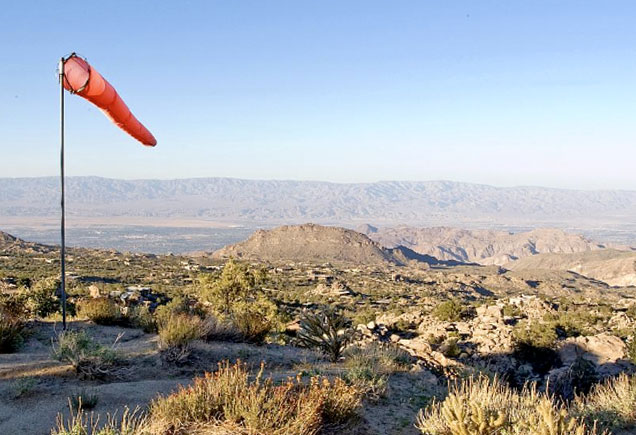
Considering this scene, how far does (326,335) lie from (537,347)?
13.1 meters

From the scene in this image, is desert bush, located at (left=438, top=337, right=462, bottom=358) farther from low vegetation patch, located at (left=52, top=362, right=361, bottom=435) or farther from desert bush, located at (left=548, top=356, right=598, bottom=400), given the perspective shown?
low vegetation patch, located at (left=52, top=362, right=361, bottom=435)

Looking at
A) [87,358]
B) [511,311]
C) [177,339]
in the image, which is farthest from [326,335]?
[511,311]

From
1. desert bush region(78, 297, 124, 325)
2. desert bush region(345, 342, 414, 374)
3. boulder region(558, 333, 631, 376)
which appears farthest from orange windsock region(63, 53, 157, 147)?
boulder region(558, 333, 631, 376)

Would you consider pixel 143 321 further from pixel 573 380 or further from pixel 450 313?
pixel 450 313

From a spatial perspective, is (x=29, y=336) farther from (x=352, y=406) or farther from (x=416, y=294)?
(x=416, y=294)

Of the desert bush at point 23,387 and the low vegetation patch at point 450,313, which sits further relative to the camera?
the low vegetation patch at point 450,313

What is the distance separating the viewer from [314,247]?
391 feet

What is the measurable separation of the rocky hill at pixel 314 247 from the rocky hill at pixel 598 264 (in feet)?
103

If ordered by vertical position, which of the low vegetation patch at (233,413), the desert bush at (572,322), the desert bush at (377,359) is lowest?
the desert bush at (572,322)

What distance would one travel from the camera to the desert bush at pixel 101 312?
47.1ft

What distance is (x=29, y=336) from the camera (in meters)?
12.2

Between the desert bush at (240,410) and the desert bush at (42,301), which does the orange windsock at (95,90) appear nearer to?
the desert bush at (240,410)

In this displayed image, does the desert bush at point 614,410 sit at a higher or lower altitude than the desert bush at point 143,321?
higher

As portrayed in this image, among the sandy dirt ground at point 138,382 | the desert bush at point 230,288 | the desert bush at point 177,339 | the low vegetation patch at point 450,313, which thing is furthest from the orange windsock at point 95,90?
the low vegetation patch at point 450,313
